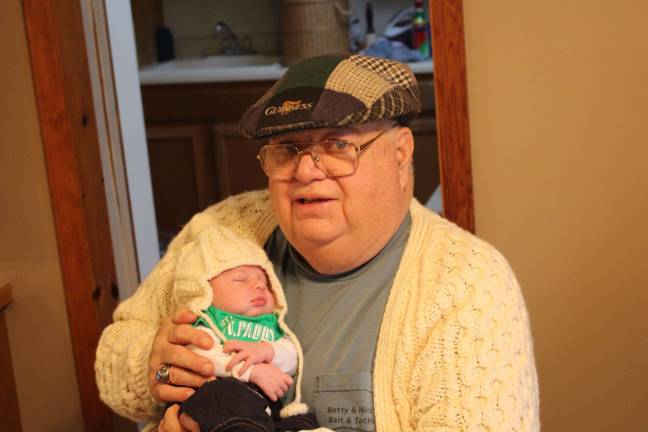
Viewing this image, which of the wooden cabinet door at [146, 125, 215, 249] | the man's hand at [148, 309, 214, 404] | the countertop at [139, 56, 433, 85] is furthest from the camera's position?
the wooden cabinet door at [146, 125, 215, 249]

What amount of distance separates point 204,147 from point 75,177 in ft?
6.11

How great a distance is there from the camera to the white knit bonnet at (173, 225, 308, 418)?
4.90ft

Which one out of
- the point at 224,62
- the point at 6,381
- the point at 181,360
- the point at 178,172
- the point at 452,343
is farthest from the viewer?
the point at 224,62

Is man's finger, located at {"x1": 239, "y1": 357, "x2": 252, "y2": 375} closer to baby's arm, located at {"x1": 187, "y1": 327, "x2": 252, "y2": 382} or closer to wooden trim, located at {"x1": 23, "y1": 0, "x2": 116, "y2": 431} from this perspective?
baby's arm, located at {"x1": 187, "y1": 327, "x2": 252, "y2": 382}

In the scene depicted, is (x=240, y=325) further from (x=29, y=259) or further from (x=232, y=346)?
(x=29, y=259)

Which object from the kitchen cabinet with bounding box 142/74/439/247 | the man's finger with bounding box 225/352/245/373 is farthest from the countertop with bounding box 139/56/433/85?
the man's finger with bounding box 225/352/245/373

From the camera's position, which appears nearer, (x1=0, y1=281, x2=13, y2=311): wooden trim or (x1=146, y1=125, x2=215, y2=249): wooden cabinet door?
(x1=0, y1=281, x2=13, y2=311): wooden trim

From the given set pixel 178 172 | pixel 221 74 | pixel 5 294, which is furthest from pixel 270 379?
pixel 178 172

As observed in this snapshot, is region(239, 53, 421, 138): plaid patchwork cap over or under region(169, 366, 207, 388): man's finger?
over

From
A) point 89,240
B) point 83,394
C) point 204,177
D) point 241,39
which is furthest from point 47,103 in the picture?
point 241,39

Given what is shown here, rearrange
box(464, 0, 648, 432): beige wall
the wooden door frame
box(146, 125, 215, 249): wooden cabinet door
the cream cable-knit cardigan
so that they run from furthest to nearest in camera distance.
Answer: box(146, 125, 215, 249): wooden cabinet door
the wooden door frame
box(464, 0, 648, 432): beige wall
the cream cable-knit cardigan

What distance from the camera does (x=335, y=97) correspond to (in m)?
1.40

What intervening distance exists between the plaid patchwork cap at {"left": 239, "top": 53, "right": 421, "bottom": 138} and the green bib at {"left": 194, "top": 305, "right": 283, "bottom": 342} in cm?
32

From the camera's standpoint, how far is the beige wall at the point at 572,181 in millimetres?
1819
